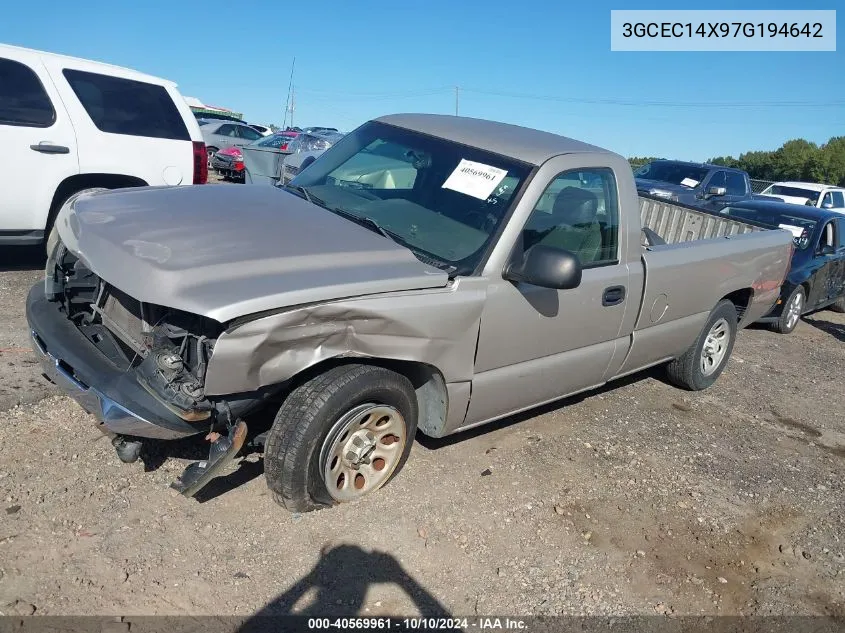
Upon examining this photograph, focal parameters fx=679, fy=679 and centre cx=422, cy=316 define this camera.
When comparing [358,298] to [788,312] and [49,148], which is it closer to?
[49,148]

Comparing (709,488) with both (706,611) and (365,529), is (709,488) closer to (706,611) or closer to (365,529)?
(706,611)

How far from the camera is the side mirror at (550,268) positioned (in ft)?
10.6

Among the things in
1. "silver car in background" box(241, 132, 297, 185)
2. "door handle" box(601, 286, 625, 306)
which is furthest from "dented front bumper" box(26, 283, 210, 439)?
"silver car in background" box(241, 132, 297, 185)

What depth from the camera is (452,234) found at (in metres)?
3.58

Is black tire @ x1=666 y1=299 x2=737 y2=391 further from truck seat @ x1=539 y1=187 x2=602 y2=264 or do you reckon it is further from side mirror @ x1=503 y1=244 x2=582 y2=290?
side mirror @ x1=503 y1=244 x2=582 y2=290

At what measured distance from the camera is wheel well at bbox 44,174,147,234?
597cm

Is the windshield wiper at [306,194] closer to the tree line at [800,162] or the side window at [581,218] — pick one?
the side window at [581,218]

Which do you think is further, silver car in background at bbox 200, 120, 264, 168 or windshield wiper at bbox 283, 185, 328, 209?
silver car in background at bbox 200, 120, 264, 168

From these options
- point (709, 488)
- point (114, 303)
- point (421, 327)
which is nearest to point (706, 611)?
point (709, 488)

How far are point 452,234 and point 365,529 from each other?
155 centimetres

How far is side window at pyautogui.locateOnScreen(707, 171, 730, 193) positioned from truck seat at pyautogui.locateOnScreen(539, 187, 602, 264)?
33.4ft

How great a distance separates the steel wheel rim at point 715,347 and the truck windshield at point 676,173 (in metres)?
8.16

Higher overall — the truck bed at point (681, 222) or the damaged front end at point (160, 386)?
the truck bed at point (681, 222)

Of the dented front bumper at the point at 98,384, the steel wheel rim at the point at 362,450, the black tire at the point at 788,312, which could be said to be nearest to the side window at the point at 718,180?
the black tire at the point at 788,312
